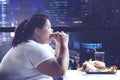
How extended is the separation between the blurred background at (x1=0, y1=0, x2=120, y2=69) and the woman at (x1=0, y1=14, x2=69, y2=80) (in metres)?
1.07

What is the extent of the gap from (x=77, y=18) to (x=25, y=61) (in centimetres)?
139

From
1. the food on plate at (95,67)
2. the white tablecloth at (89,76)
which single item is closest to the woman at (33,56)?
the white tablecloth at (89,76)

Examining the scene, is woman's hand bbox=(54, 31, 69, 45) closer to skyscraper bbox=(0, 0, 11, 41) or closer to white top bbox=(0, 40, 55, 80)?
white top bbox=(0, 40, 55, 80)

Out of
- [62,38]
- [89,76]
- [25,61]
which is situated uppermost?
[62,38]

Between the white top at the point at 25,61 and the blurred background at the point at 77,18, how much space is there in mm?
1171

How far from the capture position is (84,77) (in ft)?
7.15

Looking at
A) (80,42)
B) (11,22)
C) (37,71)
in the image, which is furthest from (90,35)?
(37,71)

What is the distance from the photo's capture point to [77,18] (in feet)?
10.2

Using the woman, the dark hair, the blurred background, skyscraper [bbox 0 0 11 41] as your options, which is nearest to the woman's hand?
the woman

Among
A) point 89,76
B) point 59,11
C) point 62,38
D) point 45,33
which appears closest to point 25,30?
point 45,33

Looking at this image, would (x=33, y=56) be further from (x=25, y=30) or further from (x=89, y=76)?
(x=89, y=76)

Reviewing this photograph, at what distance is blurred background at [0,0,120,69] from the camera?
307 centimetres

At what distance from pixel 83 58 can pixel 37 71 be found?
3.94 feet

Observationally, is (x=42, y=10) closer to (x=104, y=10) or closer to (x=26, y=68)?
(x=104, y=10)
